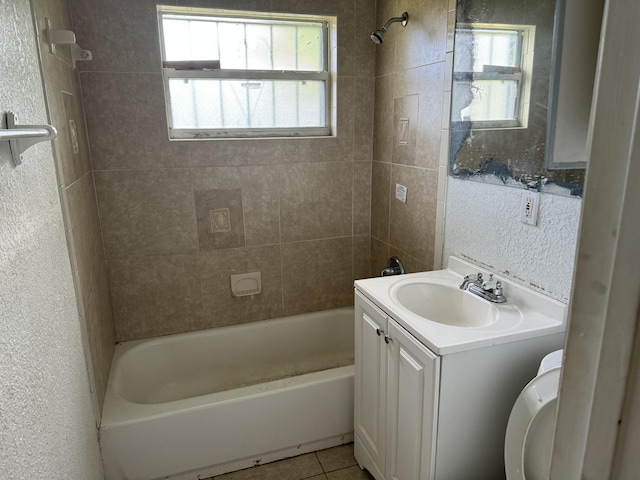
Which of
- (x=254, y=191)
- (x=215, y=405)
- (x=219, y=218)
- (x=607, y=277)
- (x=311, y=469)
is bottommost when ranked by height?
(x=311, y=469)

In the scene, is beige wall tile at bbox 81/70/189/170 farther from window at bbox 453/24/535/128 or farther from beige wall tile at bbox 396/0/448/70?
window at bbox 453/24/535/128

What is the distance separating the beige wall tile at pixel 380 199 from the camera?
249 cm

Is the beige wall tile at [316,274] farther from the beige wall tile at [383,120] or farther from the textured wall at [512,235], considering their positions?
the textured wall at [512,235]

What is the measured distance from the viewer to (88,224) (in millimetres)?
1978

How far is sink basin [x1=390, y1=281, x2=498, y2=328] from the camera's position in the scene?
5.64ft

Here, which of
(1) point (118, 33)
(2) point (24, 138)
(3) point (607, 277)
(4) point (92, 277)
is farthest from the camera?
(1) point (118, 33)

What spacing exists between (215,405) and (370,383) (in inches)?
27.0

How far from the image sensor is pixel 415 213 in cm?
221

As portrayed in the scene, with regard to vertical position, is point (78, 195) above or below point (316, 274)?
above

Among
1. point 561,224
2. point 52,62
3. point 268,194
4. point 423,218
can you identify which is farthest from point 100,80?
point 561,224

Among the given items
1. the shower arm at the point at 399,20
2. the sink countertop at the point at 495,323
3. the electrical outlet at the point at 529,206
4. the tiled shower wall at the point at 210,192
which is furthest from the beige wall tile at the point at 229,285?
the electrical outlet at the point at 529,206

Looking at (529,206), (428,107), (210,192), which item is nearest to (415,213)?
(428,107)

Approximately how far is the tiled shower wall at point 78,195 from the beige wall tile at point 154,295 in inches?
4.6

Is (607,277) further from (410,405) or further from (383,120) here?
(383,120)
